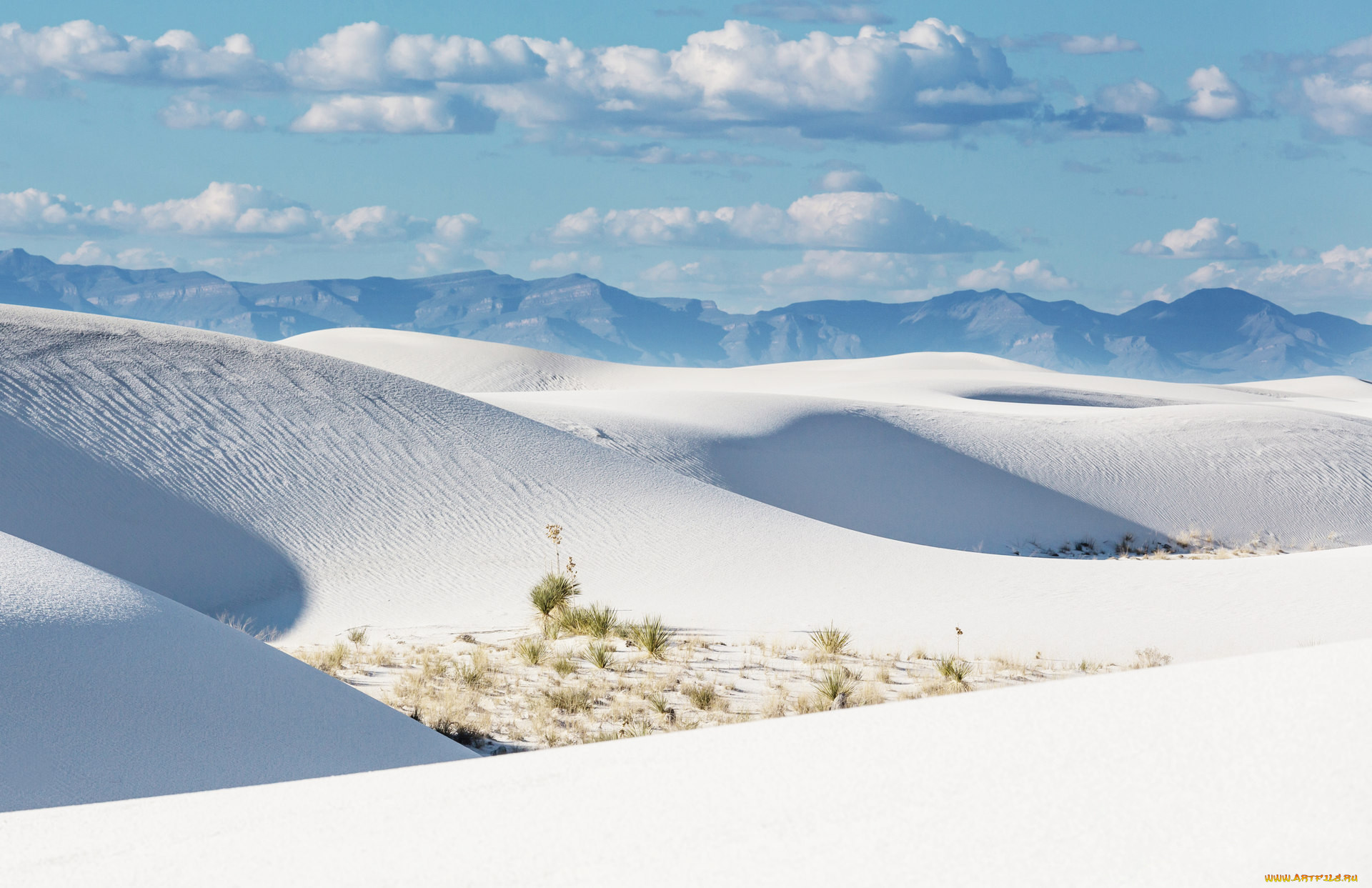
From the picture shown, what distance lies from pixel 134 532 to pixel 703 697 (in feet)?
27.1

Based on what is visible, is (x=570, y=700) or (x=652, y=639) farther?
(x=652, y=639)

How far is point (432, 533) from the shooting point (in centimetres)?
1513

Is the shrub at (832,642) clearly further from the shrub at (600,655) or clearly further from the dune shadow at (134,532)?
the dune shadow at (134,532)

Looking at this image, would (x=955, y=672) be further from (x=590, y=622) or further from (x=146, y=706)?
(x=146, y=706)

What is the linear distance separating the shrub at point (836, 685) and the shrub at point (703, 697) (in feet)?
2.53

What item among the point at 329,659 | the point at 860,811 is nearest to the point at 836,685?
the point at 329,659

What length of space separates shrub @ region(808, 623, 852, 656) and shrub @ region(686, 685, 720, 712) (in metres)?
1.76

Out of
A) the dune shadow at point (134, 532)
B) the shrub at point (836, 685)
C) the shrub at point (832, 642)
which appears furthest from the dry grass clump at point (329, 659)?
the shrub at point (832, 642)

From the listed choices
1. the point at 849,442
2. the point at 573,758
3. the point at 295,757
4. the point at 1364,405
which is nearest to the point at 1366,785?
the point at 573,758

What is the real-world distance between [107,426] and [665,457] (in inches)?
438

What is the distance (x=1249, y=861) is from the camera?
2.31 metres

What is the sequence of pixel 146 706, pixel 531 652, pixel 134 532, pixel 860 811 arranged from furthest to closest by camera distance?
pixel 134 532, pixel 531 652, pixel 146 706, pixel 860 811

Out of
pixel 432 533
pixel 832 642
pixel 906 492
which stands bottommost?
pixel 832 642

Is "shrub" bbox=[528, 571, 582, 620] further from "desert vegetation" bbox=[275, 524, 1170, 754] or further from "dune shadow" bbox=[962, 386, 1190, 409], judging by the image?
"dune shadow" bbox=[962, 386, 1190, 409]
